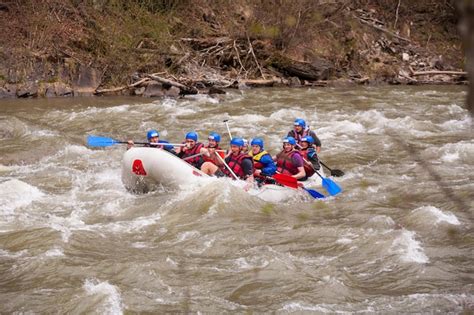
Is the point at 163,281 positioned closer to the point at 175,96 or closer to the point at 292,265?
the point at 292,265

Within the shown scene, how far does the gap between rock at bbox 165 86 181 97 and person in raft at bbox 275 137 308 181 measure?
344 inches

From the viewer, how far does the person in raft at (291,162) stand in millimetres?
8367

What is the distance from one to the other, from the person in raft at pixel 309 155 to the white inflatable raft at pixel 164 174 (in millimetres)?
810

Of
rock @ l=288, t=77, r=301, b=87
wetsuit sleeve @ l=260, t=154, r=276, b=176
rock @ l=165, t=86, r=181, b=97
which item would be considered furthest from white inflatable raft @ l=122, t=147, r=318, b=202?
rock @ l=288, t=77, r=301, b=87

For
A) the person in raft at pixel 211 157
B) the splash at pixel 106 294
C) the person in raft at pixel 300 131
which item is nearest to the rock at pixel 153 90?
the person in raft at pixel 300 131

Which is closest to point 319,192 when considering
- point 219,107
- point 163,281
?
point 163,281

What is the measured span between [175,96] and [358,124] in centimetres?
574

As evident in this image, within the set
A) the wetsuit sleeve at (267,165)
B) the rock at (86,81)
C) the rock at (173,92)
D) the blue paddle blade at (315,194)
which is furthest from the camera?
the rock at (173,92)

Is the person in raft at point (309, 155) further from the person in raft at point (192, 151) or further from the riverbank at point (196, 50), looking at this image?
the riverbank at point (196, 50)

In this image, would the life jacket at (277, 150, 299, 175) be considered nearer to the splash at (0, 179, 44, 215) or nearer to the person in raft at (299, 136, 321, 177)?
the person in raft at (299, 136, 321, 177)

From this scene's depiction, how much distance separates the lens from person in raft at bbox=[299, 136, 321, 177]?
8.67 meters

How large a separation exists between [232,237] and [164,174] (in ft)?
5.87

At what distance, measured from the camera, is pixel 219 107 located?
15047 millimetres

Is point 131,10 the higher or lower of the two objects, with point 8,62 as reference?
higher
